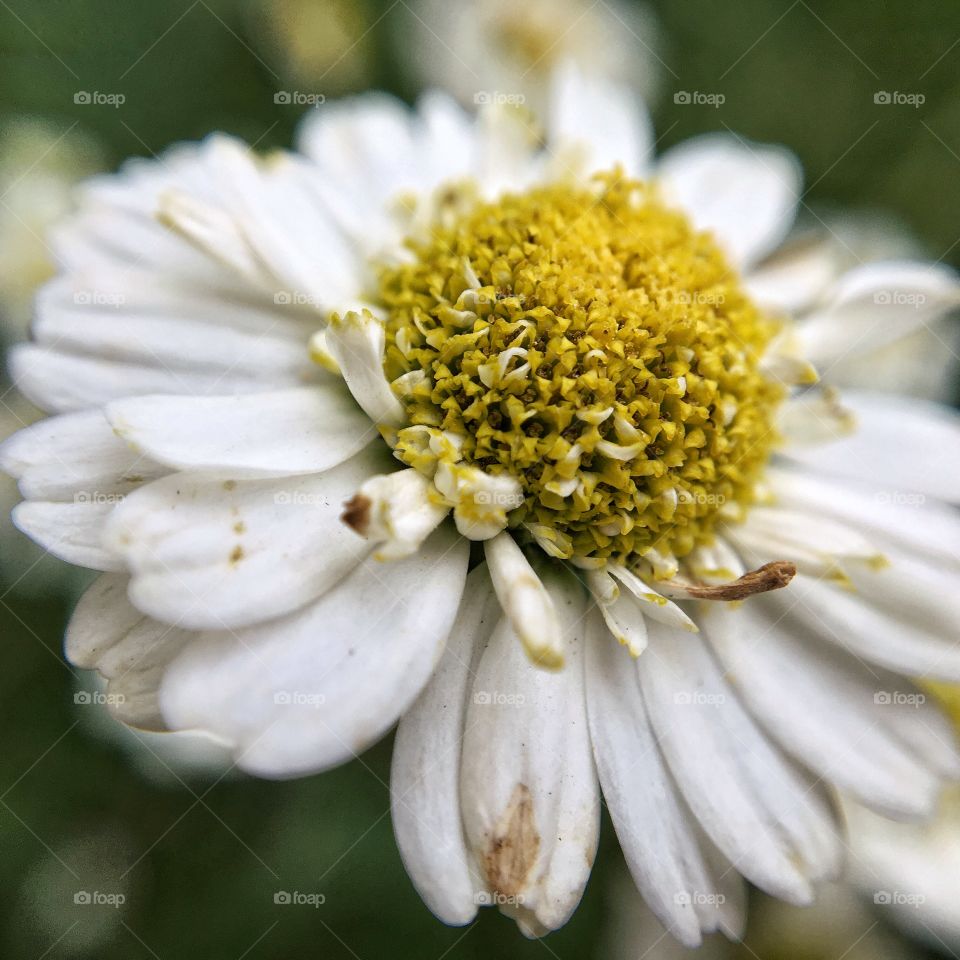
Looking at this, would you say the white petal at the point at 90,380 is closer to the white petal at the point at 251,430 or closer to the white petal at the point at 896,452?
the white petal at the point at 251,430

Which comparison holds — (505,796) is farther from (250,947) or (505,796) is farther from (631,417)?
(250,947)

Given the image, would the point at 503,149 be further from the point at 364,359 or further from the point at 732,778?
the point at 732,778

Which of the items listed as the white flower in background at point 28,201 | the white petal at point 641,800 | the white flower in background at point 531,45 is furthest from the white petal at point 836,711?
the white flower in background at point 531,45

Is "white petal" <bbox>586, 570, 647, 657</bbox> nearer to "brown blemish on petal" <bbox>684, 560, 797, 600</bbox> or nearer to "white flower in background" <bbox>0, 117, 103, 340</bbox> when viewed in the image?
"brown blemish on petal" <bbox>684, 560, 797, 600</bbox>

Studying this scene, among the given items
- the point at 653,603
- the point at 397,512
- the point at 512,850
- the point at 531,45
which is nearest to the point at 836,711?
the point at 653,603

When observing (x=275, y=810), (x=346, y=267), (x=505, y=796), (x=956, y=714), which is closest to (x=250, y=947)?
(x=275, y=810)

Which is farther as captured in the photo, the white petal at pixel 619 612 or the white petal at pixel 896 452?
the white petal at pixel 896 452

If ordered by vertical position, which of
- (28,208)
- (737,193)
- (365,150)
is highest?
(28,208)
